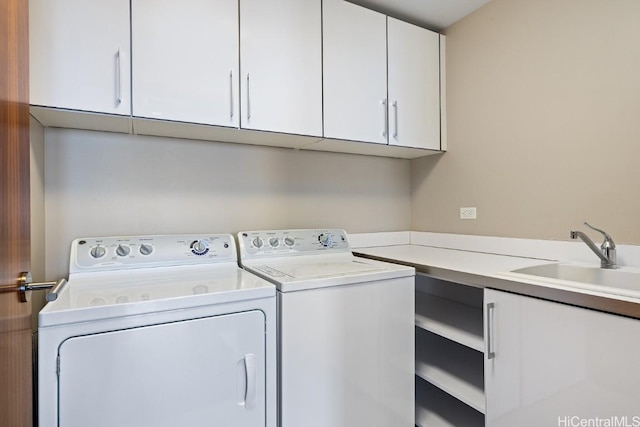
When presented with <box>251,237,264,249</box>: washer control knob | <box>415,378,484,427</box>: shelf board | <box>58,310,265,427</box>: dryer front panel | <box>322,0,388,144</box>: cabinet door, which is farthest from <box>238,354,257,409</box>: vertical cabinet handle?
<box>322,0,388,144</box>: cabinet door

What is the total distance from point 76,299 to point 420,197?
2169 mm

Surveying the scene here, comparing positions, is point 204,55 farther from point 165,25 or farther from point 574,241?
point 574,241

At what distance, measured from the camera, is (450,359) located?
187 cm

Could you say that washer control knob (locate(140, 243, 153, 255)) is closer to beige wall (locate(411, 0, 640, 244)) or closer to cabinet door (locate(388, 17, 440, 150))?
cabinet door (locate(388, 17, 440, 150))

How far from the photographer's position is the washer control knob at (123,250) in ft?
5.02

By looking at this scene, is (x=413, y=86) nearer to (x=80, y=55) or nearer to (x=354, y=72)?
(x=354, y=72)

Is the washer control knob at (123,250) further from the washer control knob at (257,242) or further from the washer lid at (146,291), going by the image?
the washer control knob at (257,242)

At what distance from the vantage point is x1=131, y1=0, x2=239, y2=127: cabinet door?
144 centimetres

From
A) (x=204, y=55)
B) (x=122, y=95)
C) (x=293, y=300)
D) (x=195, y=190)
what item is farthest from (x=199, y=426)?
(x=204, y=55)

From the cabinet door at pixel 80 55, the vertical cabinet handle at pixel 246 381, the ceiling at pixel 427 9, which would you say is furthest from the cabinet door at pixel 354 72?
the vertical cabinet handle at pixel 246 381

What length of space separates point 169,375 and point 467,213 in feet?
6.22

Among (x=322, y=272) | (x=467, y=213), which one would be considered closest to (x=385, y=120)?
(x=467, y=213)

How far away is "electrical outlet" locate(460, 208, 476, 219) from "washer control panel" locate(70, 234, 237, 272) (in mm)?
1478
